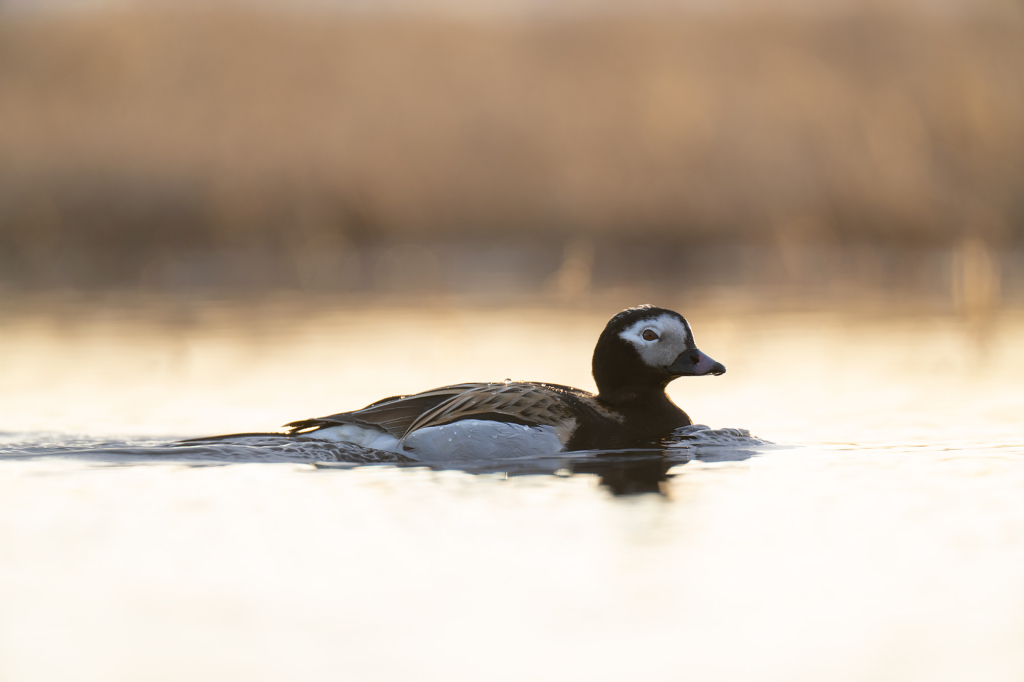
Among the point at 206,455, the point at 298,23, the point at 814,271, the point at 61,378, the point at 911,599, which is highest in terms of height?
A: the point at 298,23

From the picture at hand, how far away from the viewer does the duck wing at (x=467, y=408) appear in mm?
6406

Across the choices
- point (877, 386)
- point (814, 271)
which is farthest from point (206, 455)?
point (814, 271)

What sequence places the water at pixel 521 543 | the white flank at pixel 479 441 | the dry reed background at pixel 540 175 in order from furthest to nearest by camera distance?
the dry reed background at pixel 540 175 → the white flank at pixel 479 441 → the water at pixel 521 543

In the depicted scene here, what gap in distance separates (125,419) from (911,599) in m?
4.98

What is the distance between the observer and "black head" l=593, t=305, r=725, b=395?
22.6ft

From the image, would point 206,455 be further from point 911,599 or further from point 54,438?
point 911,599

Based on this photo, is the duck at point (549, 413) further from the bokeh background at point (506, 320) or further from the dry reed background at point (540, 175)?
the dry reed background at point (540, 175)

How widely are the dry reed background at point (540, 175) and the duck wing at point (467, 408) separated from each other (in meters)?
7.81

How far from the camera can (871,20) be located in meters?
24.5

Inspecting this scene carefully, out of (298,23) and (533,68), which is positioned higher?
(298,23)

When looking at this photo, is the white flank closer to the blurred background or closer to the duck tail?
the duck tail

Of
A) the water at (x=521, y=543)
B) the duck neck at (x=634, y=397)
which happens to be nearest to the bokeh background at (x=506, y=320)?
the water at (x=521, y=543)

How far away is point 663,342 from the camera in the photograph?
272 inches

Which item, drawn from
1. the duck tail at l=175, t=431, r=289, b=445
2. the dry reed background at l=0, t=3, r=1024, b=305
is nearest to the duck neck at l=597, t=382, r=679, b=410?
the duck tail at l=175, t=431, r=289, b=445
